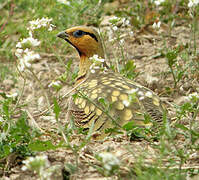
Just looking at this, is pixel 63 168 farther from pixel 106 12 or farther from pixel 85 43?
pixel 106 12

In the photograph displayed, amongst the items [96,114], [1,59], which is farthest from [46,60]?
[96,114]

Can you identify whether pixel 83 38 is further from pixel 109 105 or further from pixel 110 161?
pixel 110 161

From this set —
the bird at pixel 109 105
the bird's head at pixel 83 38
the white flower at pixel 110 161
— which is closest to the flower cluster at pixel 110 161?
the white flower at pixel 110 161

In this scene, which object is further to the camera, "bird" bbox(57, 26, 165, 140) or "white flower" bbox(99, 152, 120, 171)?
"bird" bbox(57, 26, 165, 140)

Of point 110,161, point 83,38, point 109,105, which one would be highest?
point 83,38

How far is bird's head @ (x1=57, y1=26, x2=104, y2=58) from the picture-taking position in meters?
3.96

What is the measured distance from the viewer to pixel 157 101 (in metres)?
3.15

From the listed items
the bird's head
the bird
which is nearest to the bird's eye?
the bird's head

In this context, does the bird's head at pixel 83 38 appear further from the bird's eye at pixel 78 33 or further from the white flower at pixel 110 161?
the white flower at pixel 110 161

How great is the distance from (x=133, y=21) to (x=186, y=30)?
798 millimetres

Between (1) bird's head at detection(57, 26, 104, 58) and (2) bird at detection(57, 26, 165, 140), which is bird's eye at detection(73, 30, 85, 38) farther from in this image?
(2) bird at detection(57, 26, 165, 140)

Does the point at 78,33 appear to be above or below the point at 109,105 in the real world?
above

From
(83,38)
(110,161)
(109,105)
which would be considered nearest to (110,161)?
(110,161)

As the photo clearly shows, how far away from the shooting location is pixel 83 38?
398cm
